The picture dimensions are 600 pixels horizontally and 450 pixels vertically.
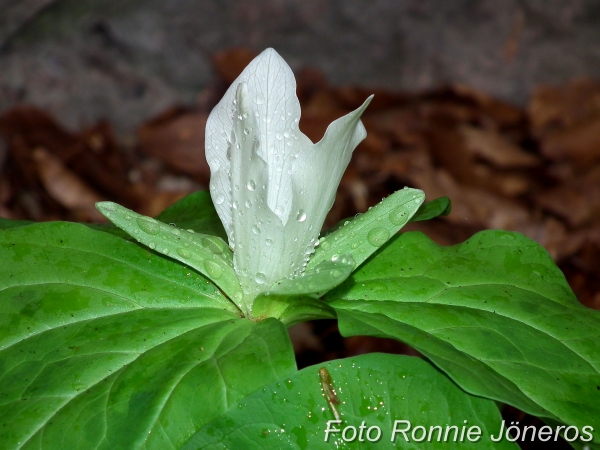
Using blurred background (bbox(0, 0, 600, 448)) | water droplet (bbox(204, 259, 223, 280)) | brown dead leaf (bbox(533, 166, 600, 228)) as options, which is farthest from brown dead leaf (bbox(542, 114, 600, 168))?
water droplet (bbox(204, 259, 223, 280))

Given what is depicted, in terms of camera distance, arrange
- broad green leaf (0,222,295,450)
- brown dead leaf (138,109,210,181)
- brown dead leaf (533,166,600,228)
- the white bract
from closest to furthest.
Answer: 1. broad green leaf (0,222,295,450)
2. the white bract
3. brown dead leaf (533,166,600,228)
4. brown dead leaf (138,109,210,181)

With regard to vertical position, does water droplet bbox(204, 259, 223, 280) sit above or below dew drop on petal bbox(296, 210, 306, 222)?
below

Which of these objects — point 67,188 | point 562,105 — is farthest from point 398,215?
point 562,105

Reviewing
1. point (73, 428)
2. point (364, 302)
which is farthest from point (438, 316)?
point (73, 428)

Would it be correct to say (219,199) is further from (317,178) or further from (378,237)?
(378,237)

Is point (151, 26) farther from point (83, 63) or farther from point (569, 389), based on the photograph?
point (569, 389)

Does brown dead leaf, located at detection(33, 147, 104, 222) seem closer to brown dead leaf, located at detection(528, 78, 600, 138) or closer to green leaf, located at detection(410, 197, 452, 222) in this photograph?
green leaf, located at detection(410, 197, 452, 222)
